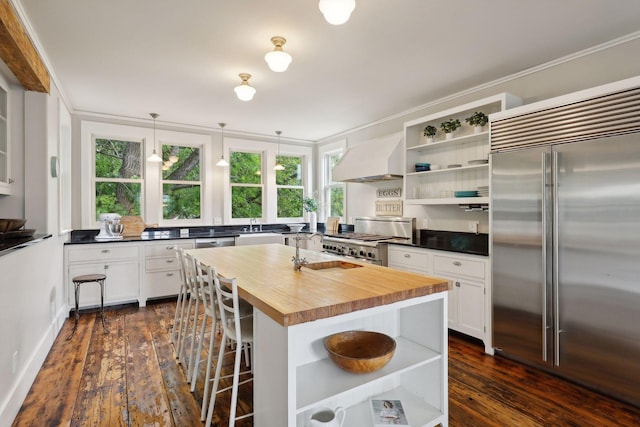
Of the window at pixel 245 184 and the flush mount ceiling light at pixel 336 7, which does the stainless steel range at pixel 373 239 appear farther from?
the flush mount ceiling light at pixel 336 7

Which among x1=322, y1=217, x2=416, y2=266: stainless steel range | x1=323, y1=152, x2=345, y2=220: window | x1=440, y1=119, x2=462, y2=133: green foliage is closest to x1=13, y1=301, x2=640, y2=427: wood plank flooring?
x1=322, y1=217, x2=416, y2=266: stainless steel range

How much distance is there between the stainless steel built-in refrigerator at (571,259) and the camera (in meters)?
2.15

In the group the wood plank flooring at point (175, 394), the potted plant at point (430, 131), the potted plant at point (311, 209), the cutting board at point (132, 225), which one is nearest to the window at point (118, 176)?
the cutting board at point (132, 225)

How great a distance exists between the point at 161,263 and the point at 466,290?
150 inches

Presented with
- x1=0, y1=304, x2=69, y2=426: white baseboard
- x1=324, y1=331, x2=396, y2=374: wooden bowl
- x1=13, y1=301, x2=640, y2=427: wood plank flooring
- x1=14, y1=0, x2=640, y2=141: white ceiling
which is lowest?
x1=13, y1=301, x2=640, y2=427: wood plank flooring

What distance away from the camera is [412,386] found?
2.02 meters

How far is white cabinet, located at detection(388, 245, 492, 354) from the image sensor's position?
9.92 feet

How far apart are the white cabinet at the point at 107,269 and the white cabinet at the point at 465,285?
142 inches

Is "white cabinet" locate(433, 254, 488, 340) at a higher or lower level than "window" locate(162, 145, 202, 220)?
lower

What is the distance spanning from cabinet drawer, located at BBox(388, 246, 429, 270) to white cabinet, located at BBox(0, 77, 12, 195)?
3.68 meters

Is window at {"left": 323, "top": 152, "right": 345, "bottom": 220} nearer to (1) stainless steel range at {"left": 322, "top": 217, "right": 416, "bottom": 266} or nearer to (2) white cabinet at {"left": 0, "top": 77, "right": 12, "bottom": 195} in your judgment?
(1) stainless steel range at {"left": 322, "top": 217, "right": 416, "bottom": 266}

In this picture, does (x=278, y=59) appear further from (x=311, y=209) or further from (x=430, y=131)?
(x=311, y=209)

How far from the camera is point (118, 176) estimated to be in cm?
499

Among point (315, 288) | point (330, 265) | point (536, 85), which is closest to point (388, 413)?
point (315, 288)
